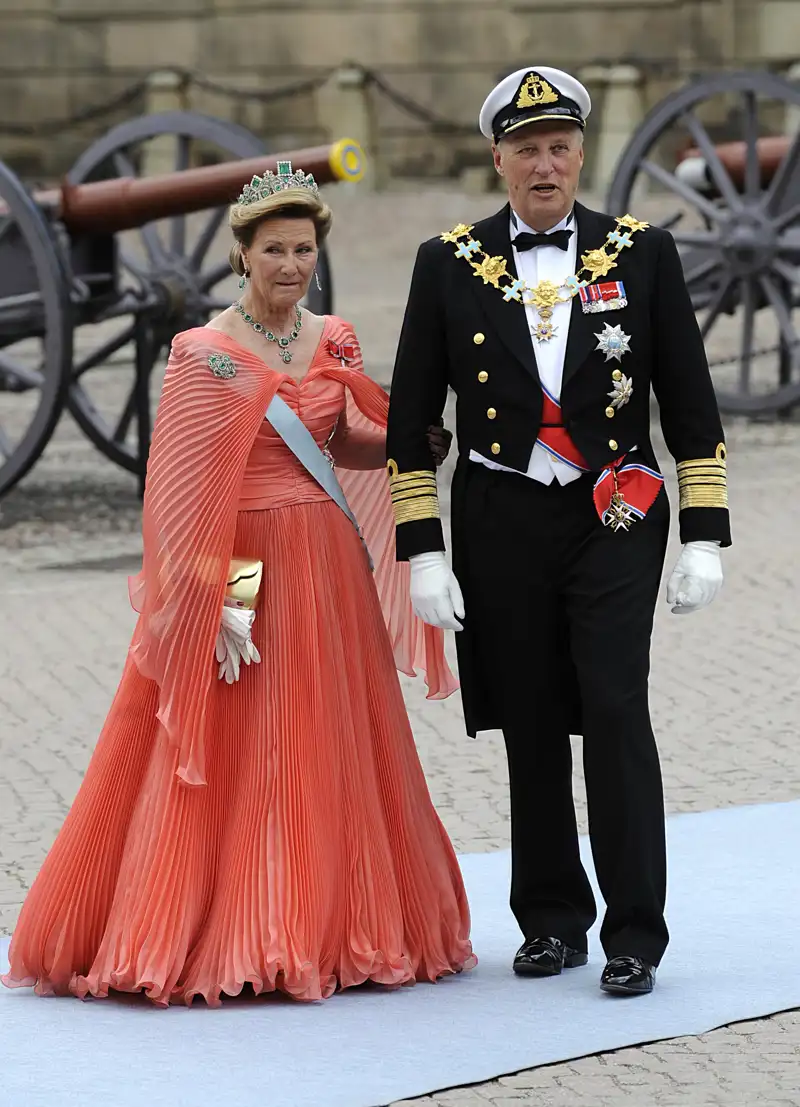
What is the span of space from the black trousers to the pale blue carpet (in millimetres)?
163

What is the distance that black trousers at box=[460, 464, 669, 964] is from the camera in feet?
13.0

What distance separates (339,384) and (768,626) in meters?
3.46

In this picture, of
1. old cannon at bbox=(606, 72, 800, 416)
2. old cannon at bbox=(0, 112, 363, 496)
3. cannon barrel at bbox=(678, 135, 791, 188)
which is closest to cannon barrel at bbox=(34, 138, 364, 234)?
old cannon at bbox=(0, 112, 363, 496)

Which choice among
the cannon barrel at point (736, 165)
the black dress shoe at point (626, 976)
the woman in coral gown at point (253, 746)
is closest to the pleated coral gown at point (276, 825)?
the woman in coral gown at point (253, 746)

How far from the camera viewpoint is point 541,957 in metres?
4.13

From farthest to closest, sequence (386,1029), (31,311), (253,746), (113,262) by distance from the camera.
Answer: (113,262)
(31,311)
(253,746)
(386,1029)

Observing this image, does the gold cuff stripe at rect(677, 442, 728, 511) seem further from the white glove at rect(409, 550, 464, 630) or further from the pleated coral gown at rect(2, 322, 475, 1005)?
the pleated coral gown at rect(2, 322, 475, 1005)

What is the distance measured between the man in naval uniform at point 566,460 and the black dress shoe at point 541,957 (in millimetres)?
147

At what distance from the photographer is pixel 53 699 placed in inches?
261

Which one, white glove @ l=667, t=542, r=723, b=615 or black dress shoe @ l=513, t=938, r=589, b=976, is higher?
white glove @ l=667, t=542, r=723, b=615

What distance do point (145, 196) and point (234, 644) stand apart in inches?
214

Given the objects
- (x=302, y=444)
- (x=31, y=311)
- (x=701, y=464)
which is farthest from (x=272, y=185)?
(x=31, y=311)

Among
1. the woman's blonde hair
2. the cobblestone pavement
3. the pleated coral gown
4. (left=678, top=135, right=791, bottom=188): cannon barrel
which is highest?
(left=678, top=135, right=791, bottom=188): cannon barrel

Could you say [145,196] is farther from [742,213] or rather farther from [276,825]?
[276,825]
